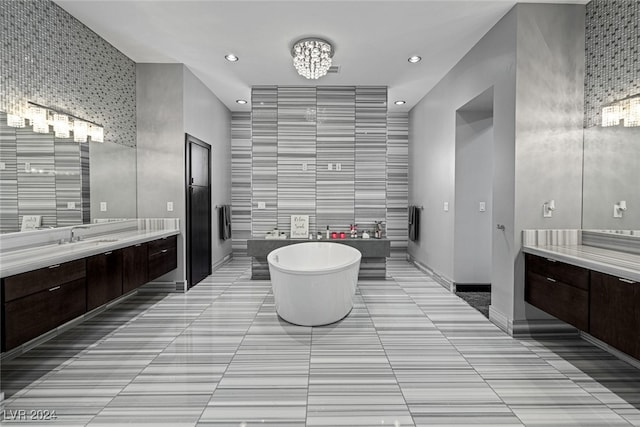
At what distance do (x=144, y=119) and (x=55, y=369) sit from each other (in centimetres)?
300

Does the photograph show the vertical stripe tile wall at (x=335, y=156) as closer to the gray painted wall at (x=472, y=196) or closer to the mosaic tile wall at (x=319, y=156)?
the mosaic tile wall at (x=319, y=156)

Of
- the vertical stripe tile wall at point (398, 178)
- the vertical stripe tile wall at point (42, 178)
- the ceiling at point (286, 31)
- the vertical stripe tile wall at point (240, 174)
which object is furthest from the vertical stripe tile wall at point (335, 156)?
the vertical stripe tile wall at point (42, 178)

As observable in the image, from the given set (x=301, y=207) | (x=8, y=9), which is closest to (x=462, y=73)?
(x=301, y=207)

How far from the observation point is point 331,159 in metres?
5.09

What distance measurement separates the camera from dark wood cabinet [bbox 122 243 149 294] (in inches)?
124

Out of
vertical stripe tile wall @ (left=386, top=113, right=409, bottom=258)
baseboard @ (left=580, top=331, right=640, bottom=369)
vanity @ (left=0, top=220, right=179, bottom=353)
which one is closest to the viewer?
vanity @ (left=0, top=220, right=179, bottom=353)

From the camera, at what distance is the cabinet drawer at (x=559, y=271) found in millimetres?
2279

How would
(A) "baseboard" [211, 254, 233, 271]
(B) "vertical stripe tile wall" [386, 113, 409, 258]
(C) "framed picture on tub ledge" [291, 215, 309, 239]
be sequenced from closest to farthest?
(C) "framed picture on tub ledge" [291, 215, 309, 239] → (A) "baseboard" [211, 254, 233, 271] → (B) "vertical stripe tile wall" [386, 113, 409, 258]

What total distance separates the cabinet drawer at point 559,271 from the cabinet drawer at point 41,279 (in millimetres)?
3591

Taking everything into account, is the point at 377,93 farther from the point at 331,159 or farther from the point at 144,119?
the point at 144,119

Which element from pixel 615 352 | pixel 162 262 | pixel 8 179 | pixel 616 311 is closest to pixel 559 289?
pixel 616 311

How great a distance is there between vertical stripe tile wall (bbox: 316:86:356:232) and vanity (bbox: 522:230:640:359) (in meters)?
2.66

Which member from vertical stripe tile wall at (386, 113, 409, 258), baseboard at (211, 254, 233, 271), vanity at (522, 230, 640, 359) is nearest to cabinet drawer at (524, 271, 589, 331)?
vanity at (522, 230, 640, 359)

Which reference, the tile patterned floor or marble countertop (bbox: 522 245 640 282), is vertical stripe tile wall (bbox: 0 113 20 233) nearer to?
the tile patterned floor
